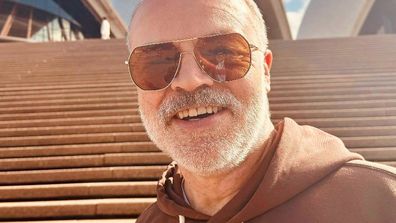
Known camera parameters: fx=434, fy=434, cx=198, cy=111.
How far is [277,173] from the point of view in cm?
91

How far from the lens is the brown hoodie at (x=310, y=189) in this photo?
2.71 ft

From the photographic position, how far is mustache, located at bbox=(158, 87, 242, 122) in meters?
0.98

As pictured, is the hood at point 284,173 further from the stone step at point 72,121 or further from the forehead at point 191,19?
the stone step at point 72,121

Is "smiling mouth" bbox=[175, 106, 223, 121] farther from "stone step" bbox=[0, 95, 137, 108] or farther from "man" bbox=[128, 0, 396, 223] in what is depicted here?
"stone step" bbox=[0, 95, 137, 108]

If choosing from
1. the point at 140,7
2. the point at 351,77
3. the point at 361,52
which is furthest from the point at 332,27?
the point at 140,7

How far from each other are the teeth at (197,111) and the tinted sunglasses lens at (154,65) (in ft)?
0.28

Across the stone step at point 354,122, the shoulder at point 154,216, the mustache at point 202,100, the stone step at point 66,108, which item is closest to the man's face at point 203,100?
the mustache at point 202,100

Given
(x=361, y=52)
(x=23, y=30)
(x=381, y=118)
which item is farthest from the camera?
(x=23, y=30)

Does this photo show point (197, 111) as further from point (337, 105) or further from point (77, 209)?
point (337, 105)

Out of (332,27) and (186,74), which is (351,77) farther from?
(332,27)

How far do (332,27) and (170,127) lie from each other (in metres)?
29.4

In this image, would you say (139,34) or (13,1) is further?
(13,1)

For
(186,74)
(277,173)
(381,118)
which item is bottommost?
(381,118)

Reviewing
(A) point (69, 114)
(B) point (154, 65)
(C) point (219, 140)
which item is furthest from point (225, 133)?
(A) point (69, 114)
